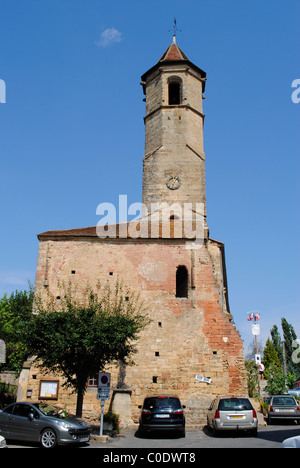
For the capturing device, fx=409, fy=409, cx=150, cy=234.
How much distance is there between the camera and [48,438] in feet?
34.5

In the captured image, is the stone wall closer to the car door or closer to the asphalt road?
the asphalt road

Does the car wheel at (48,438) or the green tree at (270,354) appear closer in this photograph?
the car wheel at (48,438)

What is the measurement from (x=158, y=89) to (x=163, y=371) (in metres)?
16.0

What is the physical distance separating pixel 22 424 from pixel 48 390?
21.7 feet

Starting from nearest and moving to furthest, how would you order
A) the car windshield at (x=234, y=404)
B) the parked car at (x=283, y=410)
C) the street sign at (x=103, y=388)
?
the street sign at (x=103, y=388) → the car windshield at (x=234, y=404) → the parked car at (x=283, y=410)

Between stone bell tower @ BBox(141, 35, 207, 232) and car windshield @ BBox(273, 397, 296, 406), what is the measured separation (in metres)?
9.63

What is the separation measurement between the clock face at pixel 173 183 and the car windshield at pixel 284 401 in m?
11.5

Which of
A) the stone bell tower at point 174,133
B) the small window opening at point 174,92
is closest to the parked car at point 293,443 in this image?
the stone bell tower at point 174,133

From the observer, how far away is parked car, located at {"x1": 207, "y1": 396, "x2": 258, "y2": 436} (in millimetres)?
12562

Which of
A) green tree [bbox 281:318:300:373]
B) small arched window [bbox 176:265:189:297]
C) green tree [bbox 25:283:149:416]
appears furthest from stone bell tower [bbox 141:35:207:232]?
green tree [bbox 281:318:300:373]

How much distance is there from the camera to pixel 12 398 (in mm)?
20875

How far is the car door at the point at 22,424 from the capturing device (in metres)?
10.7

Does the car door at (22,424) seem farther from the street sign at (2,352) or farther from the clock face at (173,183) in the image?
the street sign at (2,352)
